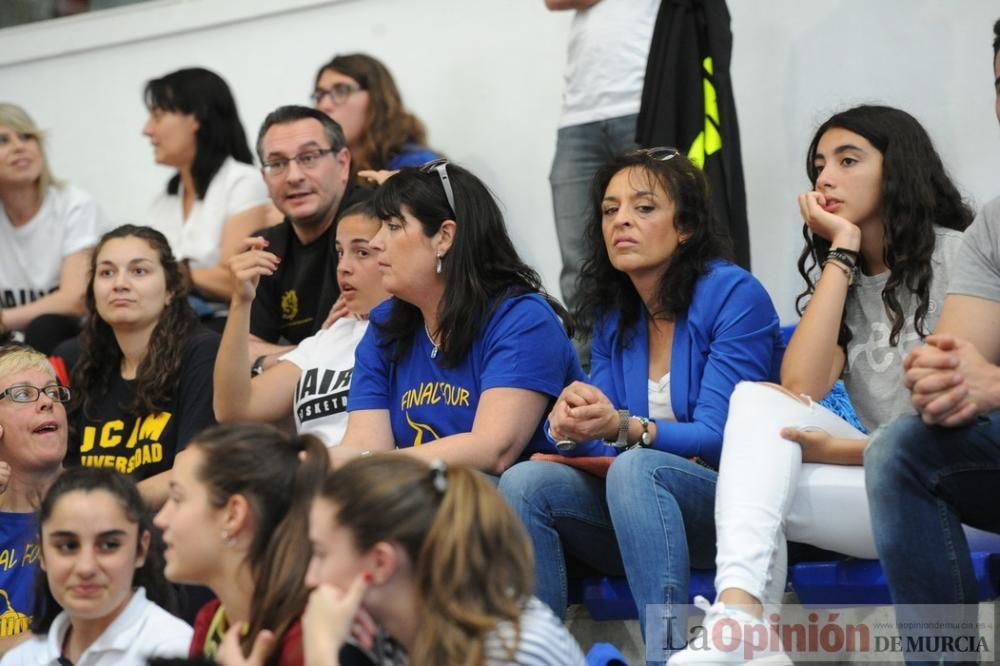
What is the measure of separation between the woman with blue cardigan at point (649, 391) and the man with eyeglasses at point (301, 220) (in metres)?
1.01

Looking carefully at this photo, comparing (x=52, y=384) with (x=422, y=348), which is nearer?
(x=422, y=348)

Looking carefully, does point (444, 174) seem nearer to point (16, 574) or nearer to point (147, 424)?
point (147, 424)

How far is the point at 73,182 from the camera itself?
5516mm

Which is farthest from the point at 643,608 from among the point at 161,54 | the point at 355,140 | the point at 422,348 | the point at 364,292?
the point at 161,54

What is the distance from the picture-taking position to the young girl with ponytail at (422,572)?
1729 mm

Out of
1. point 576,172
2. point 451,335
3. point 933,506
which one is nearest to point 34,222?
point 576,172

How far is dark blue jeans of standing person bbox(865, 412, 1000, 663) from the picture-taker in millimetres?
2084

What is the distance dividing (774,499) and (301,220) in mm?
1875

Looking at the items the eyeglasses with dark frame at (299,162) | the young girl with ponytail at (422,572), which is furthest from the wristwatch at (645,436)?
the eyeglasses with dark frame at (299,162)

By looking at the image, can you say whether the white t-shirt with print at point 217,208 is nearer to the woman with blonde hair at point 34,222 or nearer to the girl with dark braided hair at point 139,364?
the woman with blonde hair at point 34,222

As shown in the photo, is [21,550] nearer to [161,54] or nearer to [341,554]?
[341,554]

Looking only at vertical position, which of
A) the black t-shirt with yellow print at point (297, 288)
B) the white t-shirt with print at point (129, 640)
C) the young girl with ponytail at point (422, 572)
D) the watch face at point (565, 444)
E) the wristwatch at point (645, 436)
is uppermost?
the black t-shirt with yellow print at point (297, 288)

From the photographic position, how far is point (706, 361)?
2688 mm

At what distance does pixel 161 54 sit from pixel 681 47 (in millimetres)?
2473
